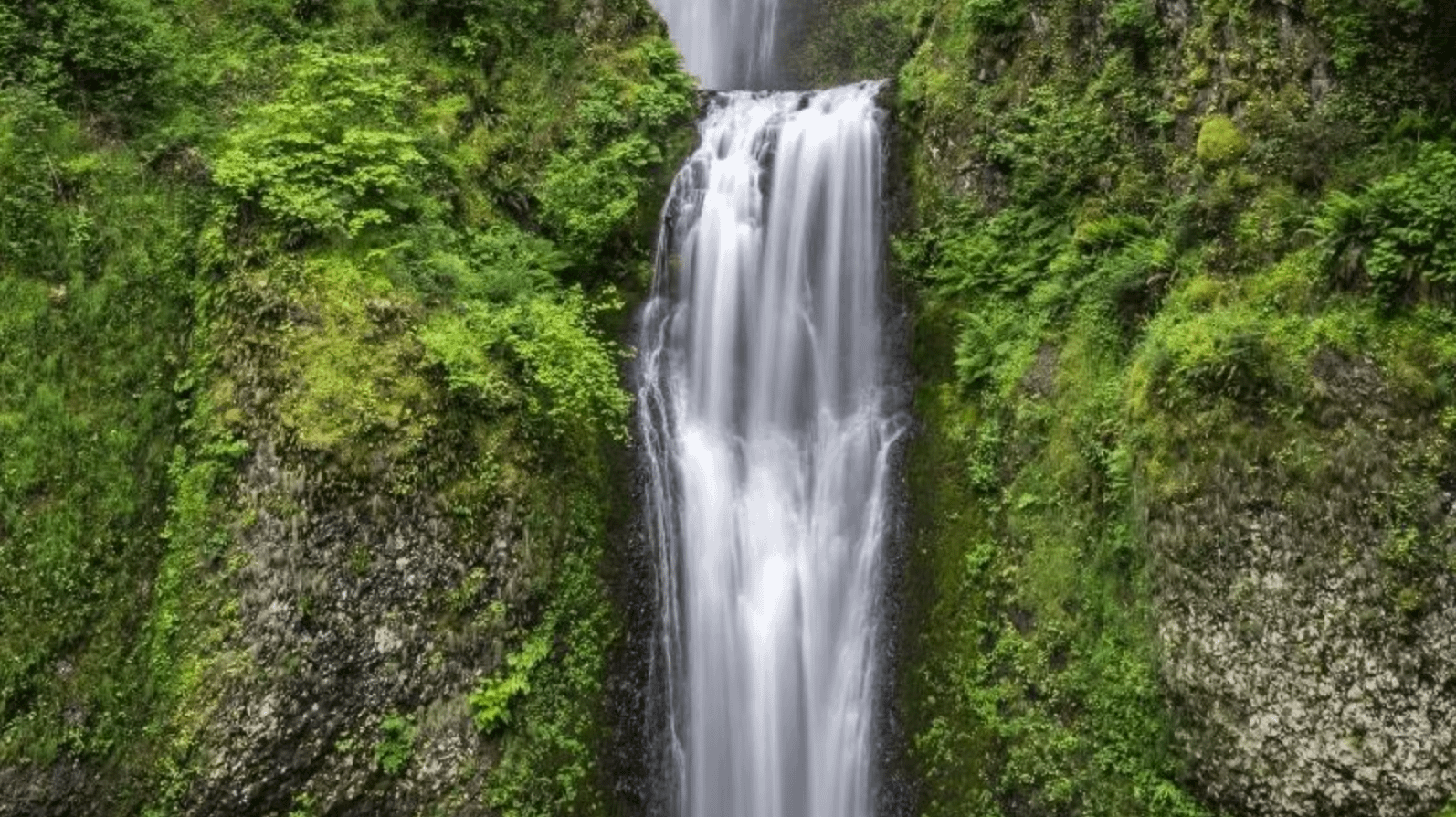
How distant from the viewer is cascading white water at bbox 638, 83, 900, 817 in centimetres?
995

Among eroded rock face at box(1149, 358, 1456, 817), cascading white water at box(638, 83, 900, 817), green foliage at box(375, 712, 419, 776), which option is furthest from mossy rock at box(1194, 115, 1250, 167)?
green foliage at box(375, 712, 419, 776)

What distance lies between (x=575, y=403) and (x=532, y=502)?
1.15m

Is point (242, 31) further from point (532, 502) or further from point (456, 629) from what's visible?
point (456, 629)

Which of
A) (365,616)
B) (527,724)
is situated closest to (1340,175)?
(527,724)

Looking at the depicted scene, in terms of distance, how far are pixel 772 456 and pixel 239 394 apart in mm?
5731

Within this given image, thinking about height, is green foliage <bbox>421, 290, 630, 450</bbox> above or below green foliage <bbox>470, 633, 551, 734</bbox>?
above

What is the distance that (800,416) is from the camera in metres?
11.6

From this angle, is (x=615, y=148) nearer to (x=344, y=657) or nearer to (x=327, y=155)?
(x=327, y=155)

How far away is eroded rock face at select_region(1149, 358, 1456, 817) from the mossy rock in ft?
8.15

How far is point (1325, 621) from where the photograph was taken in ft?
23.3

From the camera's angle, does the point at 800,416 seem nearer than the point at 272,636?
No

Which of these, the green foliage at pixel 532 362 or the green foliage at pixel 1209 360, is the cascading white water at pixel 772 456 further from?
the green foliage at pixel 1209 360

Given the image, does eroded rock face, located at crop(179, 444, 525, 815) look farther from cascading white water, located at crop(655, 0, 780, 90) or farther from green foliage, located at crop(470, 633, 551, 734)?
cascading white water, located at crop(655, 0, 780, 90)

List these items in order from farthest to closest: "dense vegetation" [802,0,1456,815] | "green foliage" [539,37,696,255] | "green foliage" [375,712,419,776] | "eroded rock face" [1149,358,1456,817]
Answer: "green foliage" [539,37,696,255] → "green foliage" [375,712,419,776] → "dense vegetation" [802,0,1456,815] → "eroded rock face" [1149,358,1456,817]
